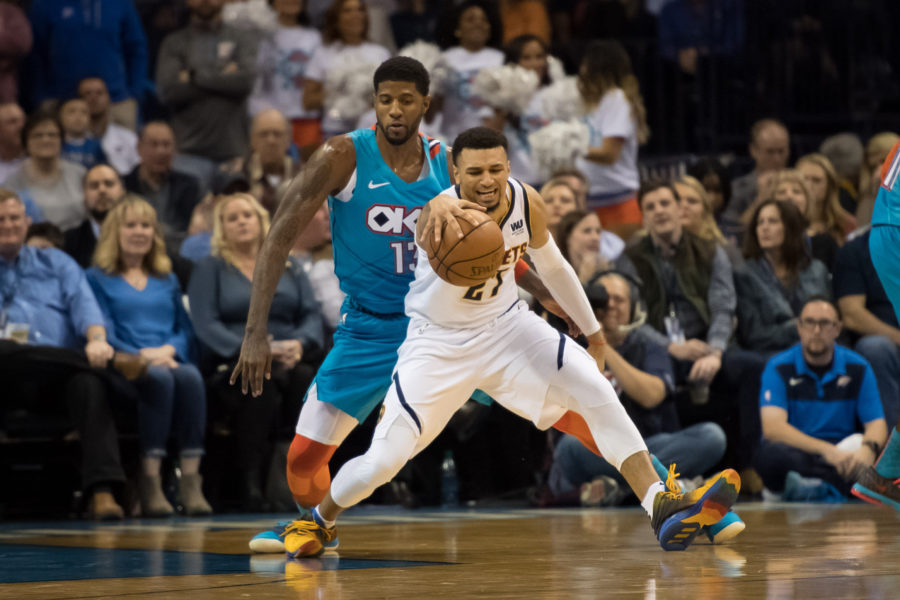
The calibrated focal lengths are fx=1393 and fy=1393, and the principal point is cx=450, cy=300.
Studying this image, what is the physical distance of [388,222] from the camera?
5762 mm

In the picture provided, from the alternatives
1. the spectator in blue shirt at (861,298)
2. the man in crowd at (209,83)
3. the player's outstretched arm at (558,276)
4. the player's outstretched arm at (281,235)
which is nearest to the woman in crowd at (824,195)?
the spectator in blue shirt at (861,298)

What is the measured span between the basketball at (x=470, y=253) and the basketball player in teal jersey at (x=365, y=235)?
0.55 metres

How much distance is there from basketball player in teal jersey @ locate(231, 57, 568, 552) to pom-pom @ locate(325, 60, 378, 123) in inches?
200

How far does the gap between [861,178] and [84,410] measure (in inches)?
243

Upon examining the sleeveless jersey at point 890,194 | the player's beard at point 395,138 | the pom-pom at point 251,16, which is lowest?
the sleeveless jersey at point 890,194

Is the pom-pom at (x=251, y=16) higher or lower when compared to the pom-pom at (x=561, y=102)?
higher

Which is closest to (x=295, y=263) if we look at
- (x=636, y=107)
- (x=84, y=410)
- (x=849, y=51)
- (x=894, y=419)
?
(x=84, y=410)

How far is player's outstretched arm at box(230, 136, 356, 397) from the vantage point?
5367 mm

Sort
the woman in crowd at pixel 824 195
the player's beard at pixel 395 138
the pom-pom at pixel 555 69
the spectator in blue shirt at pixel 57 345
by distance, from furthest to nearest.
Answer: the pom-pom at pixel 555 69 < the woman in crowd at pixel 824 195 < the spectator in blue shirt at pixel 57 345 < the player's beard at pixel 395 138

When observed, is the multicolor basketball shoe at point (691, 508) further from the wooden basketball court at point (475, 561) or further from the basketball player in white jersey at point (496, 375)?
the wooden basketball court at point (475, 561)

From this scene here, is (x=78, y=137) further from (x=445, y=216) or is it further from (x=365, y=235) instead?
(x=445, y=216)

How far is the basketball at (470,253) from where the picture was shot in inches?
203

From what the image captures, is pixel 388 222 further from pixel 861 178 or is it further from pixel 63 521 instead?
pixel 861 178

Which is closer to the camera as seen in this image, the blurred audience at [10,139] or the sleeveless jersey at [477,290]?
the sleeveless jersey at [477,290]
